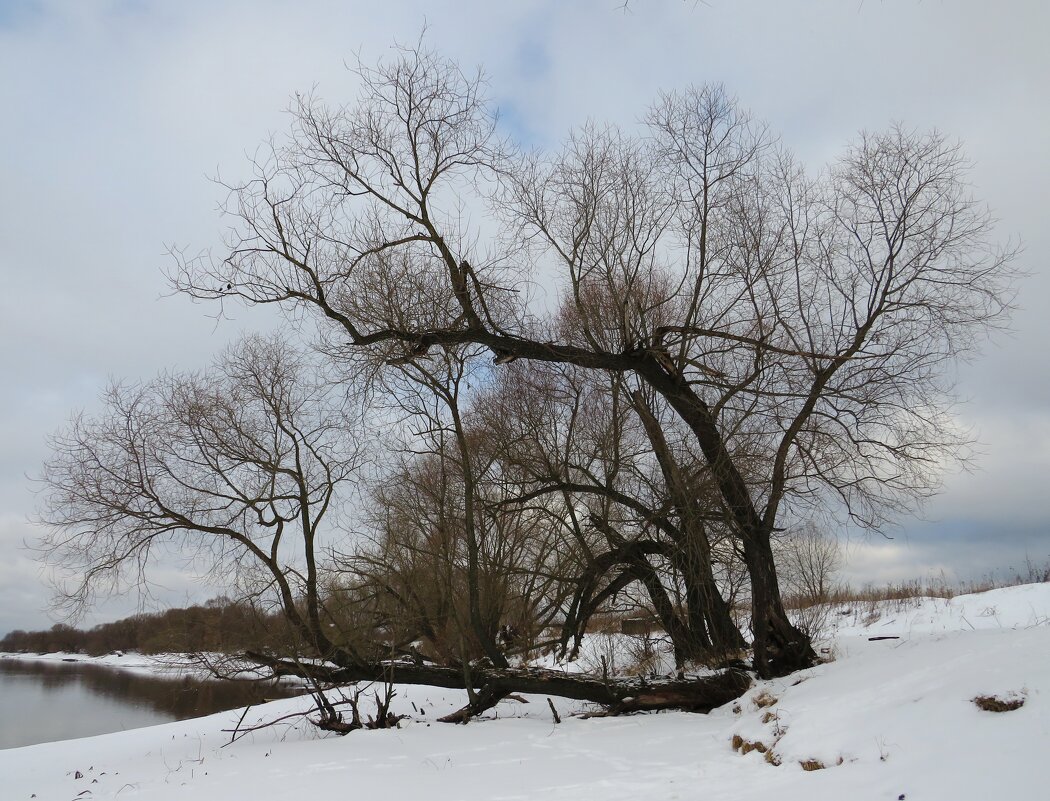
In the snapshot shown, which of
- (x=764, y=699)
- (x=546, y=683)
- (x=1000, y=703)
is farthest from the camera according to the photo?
(x=546, y=683)

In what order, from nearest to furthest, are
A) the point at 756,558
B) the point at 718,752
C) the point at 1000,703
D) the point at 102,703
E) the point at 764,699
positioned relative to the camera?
the point at 1000,703
the point at 718,752
the point at 764,699
the point at 756,558
the point at 102,703

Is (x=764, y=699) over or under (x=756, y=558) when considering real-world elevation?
under

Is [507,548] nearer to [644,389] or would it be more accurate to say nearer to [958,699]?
[644,389]

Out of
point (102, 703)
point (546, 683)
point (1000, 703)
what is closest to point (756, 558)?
point (546, 683)

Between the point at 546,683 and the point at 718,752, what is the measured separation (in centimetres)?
404

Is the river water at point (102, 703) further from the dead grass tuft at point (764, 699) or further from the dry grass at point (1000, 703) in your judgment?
the dry grass at point (1000, 703)

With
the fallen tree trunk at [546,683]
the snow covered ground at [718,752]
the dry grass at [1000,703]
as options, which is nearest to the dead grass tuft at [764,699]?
the snow covered ground at [718,752]

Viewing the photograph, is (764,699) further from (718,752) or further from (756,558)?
(756,558)

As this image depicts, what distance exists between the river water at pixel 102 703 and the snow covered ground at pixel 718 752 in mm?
3077

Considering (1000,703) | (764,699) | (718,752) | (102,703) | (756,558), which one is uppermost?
(756,558)

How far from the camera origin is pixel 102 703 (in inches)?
1003

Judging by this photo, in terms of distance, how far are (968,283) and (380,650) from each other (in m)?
11.6

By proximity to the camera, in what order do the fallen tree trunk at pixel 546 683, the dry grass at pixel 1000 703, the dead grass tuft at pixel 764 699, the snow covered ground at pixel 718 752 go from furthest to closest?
1. the fallen tree trunk at pixel 546 683
2. the dead grass tuft at pixel 764 699
3. the dry grass at pixel 1000 703
4. the snow covered ground at pixel 718 752

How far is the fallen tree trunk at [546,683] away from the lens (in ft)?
34.4
